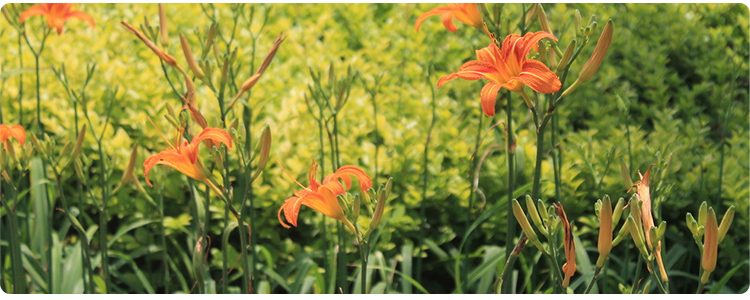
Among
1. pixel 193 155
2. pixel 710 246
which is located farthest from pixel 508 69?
pixel 193 155

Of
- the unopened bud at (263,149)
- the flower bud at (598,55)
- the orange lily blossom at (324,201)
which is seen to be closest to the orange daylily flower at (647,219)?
the flower bud at (598,55)

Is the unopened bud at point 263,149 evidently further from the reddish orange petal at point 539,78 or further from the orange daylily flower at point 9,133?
the orange daylily flower at point 9,133

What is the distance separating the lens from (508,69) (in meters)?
1.00

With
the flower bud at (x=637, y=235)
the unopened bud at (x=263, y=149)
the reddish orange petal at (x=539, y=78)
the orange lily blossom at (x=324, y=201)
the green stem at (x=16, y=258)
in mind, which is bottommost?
the green stem at (x=16, y=258)

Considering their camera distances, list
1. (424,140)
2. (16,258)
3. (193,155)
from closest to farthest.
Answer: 1. (193,155)
2. (16,258)
3. (424,140)

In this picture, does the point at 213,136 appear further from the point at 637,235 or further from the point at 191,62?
the point at 637,235

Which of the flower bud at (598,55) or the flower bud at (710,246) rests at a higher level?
the flower bud at (598,55)

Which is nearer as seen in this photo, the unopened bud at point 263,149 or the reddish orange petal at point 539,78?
the reddish orange petal at point 539,78

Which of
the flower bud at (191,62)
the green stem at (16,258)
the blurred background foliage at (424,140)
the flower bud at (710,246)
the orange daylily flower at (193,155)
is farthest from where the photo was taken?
the blurred background foliage at (424,140)

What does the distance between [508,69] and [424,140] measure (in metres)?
1.19

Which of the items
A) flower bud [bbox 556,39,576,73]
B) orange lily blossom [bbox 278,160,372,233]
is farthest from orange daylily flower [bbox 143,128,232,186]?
flower bud [bbox 556,39,576,73]

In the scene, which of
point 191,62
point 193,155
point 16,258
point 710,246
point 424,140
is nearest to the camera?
point 710,246

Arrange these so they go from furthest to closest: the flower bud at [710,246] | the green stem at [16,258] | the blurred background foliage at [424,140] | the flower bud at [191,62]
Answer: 1. the blurred background foliage at [424,140]
2. the green stem at [16,258]
3. the flower bud at [191,62]
4. the flower bud at [710,246]

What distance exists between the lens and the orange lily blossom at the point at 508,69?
938mm
